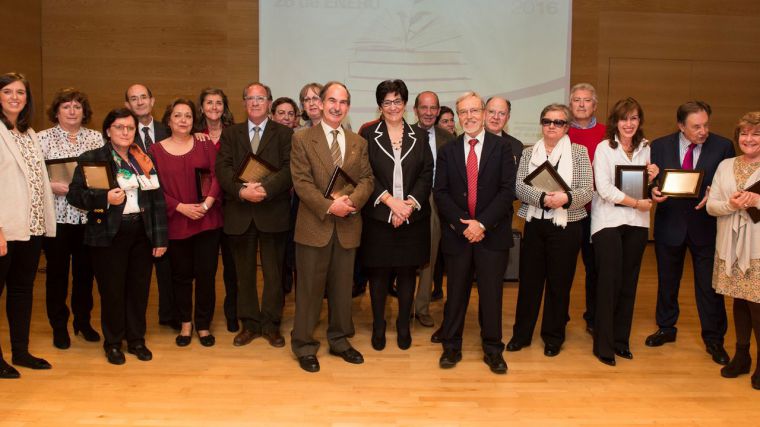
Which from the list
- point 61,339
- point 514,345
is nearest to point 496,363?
point 514,345

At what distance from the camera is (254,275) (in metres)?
4.16

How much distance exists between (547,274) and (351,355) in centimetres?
130

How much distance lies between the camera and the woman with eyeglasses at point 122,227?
355 cm

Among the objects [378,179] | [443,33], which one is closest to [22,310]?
[378,179]

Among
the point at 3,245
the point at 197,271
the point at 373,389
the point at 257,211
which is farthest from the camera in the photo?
the point at 197,271

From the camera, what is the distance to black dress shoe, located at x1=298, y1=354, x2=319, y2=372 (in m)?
3.67

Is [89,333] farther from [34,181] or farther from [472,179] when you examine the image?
[472,179]

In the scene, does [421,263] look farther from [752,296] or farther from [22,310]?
[22,310]

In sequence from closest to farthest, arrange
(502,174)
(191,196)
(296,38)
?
(502,174)
(191,196)
(296,38)

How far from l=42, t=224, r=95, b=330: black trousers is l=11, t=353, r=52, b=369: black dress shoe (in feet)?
1.35

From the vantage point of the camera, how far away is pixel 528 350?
409 centimetres

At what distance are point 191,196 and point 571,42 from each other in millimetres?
5577

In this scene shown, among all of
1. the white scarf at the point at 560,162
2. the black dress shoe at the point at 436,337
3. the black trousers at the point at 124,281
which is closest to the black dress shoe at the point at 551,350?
the black dress shoe at the point at 436,337

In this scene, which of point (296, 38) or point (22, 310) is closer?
point (22, 310)
